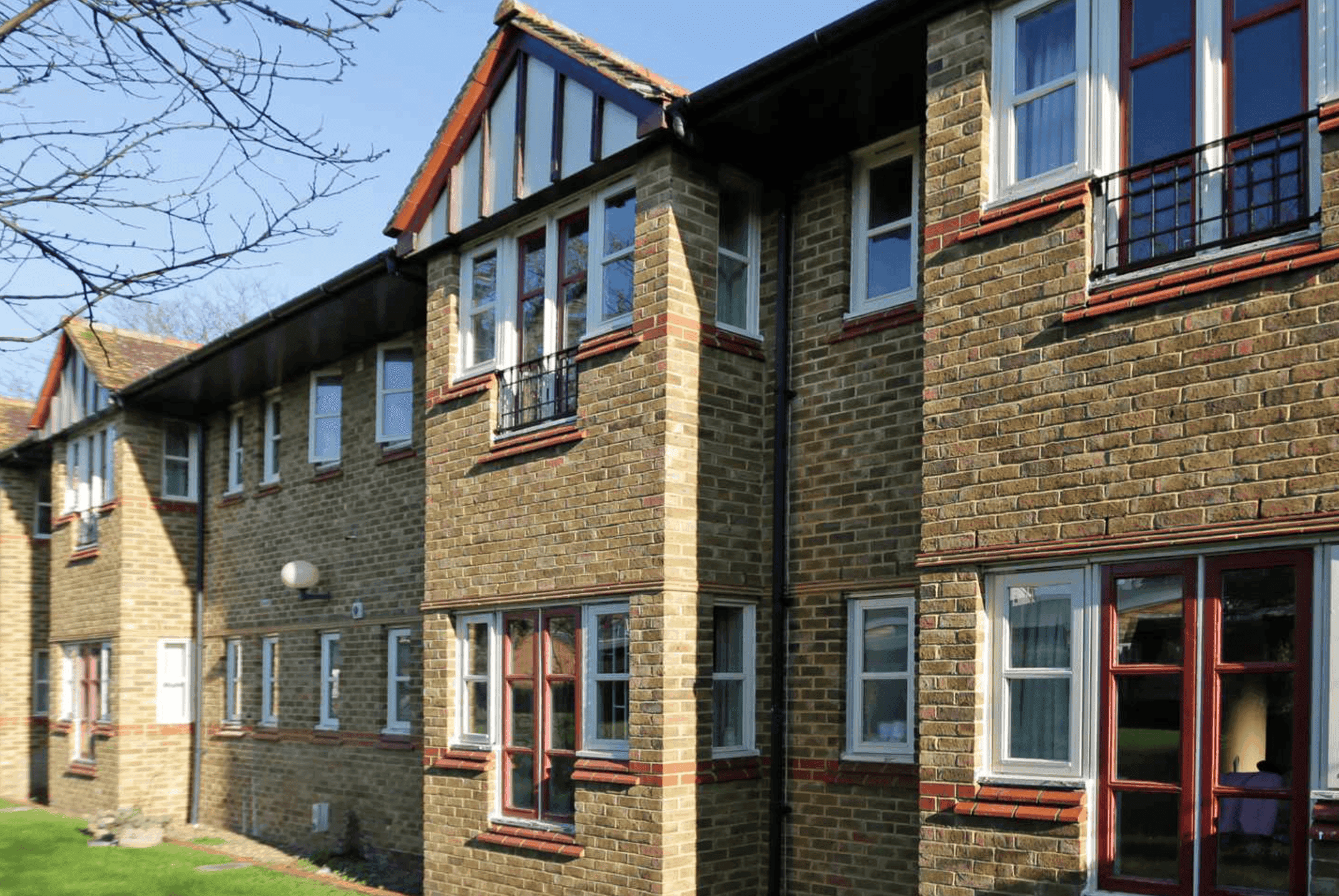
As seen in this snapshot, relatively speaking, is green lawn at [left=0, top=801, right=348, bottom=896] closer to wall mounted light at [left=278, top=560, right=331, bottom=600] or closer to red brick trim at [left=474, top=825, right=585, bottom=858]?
red brick trim at [left=474, top=825, right=585, bottom=858]

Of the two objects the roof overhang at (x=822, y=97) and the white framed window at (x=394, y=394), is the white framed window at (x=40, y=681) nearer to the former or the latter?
the white framed window at (x=394, y=394)

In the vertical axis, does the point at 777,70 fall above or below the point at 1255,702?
above

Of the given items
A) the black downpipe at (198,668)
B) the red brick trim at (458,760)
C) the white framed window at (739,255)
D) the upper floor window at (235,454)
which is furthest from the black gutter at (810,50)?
the black downpipe at (198,668)

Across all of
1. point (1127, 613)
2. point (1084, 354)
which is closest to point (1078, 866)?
point (1127, 613)

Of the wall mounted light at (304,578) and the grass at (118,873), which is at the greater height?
the wall mounted light at (304,578)

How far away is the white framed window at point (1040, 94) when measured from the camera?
748cm

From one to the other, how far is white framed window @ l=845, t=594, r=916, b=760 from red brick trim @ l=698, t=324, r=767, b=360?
2.23 m

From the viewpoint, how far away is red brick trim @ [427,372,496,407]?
12.0 meters

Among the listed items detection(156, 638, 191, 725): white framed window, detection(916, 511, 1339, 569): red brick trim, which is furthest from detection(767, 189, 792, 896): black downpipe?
detection(156, 638, 191, 725): white framed window

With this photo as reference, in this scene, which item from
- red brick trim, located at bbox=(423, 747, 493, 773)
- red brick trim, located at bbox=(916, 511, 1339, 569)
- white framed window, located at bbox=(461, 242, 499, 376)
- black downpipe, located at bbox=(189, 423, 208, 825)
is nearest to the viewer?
red brick trim, located at bbox=(916, 511, 1339, 569)

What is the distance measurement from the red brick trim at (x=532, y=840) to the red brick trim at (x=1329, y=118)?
733cm

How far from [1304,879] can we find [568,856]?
5897 millimetres

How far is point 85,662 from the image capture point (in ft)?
72.0

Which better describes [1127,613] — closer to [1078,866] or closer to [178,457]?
[1078,866]
